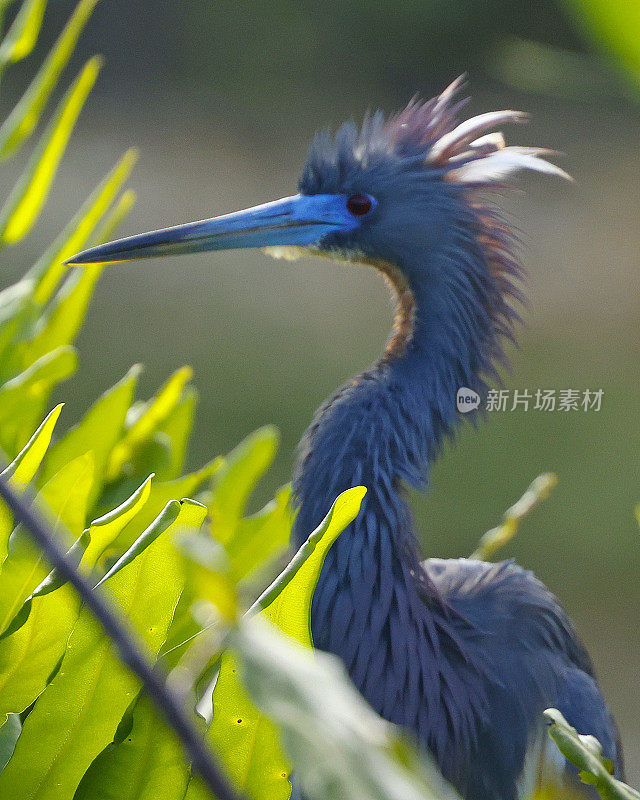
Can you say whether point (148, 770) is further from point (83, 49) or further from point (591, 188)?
point (83, 49)

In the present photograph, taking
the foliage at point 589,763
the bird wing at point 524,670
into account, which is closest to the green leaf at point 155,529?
the foliage at point 589,763

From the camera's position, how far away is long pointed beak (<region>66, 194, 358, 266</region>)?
2.27 ft

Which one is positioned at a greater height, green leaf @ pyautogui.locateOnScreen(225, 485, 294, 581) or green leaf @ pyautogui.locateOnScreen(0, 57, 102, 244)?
green leaf @ pyautogui.locateOnScreen(0, 57, 102, 244)

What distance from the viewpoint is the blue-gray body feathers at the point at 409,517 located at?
0.64 metres

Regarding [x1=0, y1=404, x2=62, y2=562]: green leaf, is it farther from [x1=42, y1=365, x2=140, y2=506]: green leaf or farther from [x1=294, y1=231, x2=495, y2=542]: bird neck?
[x1=294, y1=231, x2=495, y2=542]: bird neck

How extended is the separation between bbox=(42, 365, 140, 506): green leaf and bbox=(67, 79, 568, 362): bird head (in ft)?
0.58

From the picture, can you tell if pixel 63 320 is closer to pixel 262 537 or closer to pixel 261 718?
pixel 262 537

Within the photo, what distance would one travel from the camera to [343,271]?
3.79 meters

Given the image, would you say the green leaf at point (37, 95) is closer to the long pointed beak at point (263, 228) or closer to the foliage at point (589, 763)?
the long pointed beak at point (263, 228)

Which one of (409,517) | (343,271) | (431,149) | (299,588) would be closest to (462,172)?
(431,149)

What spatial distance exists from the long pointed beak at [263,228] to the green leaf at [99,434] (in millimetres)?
124

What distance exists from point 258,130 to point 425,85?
92 centimetres

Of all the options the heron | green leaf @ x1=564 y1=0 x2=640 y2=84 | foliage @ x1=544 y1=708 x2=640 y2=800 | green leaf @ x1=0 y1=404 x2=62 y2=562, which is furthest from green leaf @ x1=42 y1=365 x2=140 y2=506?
green leaf @ x1=564 y1=0 x2=640 y2=84

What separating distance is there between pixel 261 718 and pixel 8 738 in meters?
0.09
